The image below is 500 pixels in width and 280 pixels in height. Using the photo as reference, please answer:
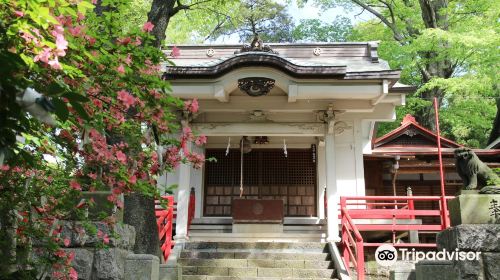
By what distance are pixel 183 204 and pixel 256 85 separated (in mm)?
3187

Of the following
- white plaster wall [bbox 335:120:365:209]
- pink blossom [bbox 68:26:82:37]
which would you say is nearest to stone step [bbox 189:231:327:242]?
white plaster wall [bbox 335:120:365:209]

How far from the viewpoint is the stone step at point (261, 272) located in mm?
8055

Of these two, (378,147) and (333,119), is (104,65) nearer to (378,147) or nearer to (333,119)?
(333,119)

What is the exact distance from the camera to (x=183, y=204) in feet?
32.2

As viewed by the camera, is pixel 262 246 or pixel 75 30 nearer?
pixel 75 30

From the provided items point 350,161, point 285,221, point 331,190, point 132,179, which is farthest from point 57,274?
point 350,161

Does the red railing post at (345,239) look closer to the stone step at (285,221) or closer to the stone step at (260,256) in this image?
→ the stone step at (260,256)

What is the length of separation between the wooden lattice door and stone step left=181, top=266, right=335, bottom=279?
3.34m

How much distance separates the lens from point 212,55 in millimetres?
12664

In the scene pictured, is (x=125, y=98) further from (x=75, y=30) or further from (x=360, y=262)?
(x=360, y=262)

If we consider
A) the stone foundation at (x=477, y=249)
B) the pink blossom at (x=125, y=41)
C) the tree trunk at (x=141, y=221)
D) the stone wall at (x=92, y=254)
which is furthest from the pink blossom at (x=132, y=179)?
the stone foundation at (x=477, y=249)

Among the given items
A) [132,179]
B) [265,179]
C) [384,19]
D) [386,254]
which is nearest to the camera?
[132,179]

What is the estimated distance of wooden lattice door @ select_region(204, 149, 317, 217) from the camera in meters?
11.6

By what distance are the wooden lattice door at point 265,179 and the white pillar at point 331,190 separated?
154cm
